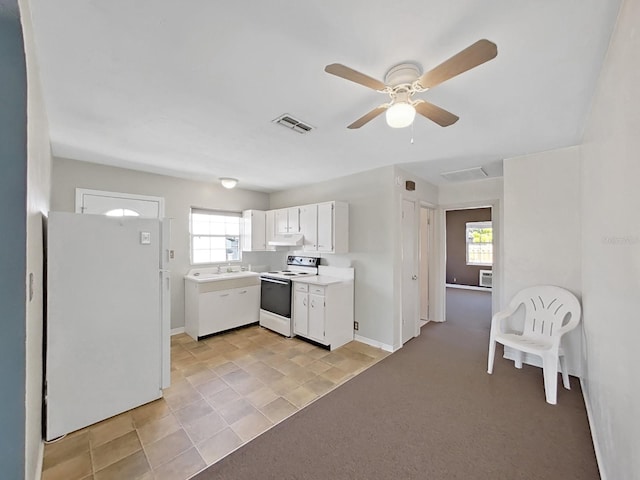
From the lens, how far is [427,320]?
494 centimetres

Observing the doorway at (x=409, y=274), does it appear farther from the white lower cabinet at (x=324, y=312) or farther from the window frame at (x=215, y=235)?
the window frame at (x=215, y=235)

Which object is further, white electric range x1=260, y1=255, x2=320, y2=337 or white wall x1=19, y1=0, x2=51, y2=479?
white electric range x1=260, y1=255, x2=320, y2=337

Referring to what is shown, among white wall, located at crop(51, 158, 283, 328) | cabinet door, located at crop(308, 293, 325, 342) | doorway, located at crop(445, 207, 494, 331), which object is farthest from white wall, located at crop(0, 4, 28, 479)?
doorway, located at crop(445, 207, 494, 331)

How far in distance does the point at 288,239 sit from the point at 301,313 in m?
1.32

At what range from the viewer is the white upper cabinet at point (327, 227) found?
385 centimetres

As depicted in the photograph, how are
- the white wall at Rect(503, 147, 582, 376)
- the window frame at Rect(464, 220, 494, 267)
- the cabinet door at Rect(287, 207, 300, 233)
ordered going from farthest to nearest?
the window frame at Rect(464, 220, 494, 267)
the cabinet door at Rect(287, 207, 300, 233)
the white wall at Rect(503, 147, 582, 376)

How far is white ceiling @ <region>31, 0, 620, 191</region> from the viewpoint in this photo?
46.9 inches

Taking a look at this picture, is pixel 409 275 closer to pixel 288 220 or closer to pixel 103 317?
pixel 288 220

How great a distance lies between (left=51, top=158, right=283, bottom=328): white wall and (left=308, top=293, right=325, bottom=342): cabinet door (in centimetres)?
180

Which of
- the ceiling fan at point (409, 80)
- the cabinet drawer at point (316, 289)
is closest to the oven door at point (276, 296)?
the cabinet drawer at point (316, 289)

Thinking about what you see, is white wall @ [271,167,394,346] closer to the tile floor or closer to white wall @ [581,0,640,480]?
the tile floor

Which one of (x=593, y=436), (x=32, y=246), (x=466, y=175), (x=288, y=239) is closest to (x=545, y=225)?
(x=466, y=175)

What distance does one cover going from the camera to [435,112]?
1.70 metres

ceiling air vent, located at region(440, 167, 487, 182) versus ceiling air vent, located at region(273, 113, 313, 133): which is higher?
ceiling air vent, located at region(273, 113, 313, 133)
